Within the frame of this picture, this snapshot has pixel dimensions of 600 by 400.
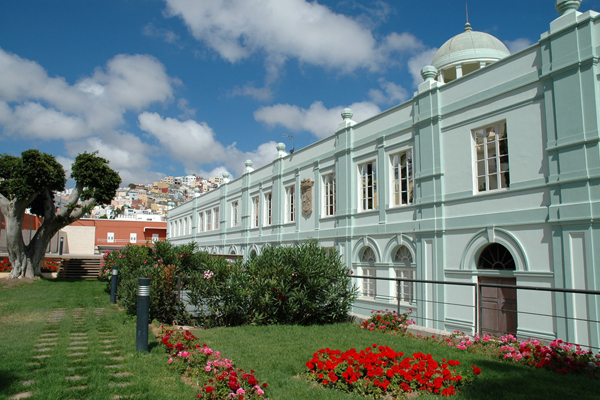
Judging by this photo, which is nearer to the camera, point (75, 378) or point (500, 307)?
point (75, 378)

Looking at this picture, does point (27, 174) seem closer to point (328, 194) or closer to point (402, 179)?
point (328, 194)

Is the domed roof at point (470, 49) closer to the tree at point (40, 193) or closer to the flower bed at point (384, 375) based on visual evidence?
the flower bed at point (384, 375)

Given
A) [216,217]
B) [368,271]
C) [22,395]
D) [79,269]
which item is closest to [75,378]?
[22,395]

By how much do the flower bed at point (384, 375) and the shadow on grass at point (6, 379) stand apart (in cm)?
341

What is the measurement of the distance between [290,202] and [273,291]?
12438 millimetres

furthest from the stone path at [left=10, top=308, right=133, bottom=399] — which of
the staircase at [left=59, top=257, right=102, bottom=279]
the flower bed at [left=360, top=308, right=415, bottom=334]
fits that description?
the staircase at [left=59, top=257, right=102, bottom=279]

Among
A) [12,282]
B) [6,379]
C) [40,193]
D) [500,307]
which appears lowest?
[12,282]

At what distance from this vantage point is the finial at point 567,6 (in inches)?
390

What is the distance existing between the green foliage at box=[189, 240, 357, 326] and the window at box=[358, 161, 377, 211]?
20.1 ft

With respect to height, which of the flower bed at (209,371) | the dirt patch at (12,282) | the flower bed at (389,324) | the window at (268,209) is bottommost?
the dirt patch at (12,282)

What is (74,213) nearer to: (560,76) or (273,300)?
(273,300)

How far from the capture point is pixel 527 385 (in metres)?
4.84

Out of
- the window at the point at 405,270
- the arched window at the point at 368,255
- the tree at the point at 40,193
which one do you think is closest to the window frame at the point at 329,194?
the arched window at the point at 368,255

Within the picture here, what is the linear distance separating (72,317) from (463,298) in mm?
9901
